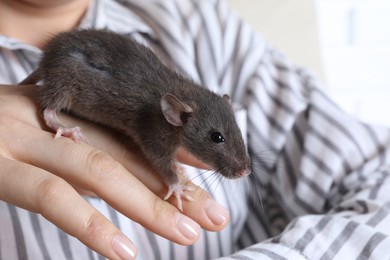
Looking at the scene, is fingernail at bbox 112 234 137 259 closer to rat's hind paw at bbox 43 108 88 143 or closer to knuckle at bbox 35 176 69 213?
knuckle at bbox 35 176 69 213

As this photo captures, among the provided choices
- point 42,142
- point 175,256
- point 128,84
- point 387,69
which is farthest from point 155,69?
point 387,69

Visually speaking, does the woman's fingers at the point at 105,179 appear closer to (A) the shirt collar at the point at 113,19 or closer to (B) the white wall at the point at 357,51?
(A) the shirt collar at the point at 113,19

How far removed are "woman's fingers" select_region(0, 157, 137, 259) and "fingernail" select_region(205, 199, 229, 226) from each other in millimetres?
149

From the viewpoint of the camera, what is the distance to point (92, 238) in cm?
67

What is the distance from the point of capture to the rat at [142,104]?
0.80 m

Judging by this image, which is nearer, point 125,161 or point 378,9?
point 125,161

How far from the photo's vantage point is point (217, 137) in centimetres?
79

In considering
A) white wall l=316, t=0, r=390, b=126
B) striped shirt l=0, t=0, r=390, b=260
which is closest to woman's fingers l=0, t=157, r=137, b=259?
striped shirt l=0, t=0, r=390, b=260

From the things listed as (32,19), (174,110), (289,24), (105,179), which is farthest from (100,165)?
(289,24)

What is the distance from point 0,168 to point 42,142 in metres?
0.07

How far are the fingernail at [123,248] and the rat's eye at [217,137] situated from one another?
0.20 meters

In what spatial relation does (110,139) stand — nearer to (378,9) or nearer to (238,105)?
(238,105)

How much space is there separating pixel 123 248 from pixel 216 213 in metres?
0.17

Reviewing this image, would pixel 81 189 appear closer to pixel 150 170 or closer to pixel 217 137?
pixel 150 170
